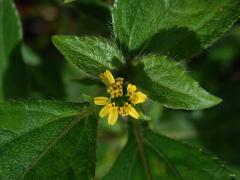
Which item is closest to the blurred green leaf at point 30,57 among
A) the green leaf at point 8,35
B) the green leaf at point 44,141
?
the green leaf at point 8,35

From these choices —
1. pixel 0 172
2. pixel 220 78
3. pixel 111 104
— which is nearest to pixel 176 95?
pixel 111 104

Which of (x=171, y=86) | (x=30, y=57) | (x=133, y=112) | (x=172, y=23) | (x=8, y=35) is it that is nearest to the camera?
(x=171, y=86)

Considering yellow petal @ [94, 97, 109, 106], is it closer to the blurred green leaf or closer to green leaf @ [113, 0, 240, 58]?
green leaf @ [113, 0, 240, 58]

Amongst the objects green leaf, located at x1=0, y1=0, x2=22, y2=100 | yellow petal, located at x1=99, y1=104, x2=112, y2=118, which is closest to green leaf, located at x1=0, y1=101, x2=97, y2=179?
yellow petal, located at x1=99, y1=104, x2=112, y2=118

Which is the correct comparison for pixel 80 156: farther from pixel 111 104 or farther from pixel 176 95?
pixel 176 95

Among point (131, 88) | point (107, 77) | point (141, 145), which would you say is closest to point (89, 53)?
point (107, 77)

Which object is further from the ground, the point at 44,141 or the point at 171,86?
the point at 171,86

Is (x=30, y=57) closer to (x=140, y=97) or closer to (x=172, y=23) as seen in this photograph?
(x=172, y=23)

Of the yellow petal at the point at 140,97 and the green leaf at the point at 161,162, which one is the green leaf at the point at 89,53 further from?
the green leaf at the point at 161,162
